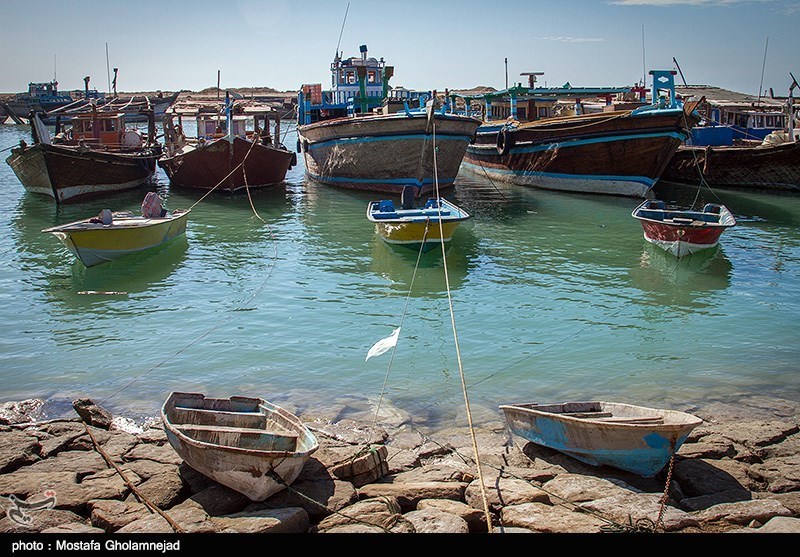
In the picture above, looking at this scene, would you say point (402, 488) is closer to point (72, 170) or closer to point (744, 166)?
point (72, 170)

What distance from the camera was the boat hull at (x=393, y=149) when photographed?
2306 centimetres

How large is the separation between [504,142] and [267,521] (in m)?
25.1

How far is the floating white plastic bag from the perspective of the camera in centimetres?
1012

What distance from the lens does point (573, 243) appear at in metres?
17.6

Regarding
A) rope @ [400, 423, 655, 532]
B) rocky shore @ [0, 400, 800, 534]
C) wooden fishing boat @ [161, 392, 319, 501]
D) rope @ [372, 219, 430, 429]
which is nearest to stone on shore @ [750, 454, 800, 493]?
rocky shore @ [0, 400, 800, 534]

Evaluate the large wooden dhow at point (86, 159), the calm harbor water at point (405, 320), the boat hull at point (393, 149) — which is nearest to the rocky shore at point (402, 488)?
the calm harbor water at point (405, 320)

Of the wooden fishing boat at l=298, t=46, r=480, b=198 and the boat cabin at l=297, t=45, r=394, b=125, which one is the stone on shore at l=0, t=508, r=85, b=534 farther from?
the boat cabin at l=297, t=45, r=394, b=125

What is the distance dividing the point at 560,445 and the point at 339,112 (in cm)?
2639

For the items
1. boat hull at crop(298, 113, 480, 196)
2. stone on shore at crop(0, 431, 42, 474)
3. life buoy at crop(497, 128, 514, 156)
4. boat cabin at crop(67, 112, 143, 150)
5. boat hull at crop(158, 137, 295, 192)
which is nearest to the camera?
stone on shore at crop(0, 431, 42, 474)

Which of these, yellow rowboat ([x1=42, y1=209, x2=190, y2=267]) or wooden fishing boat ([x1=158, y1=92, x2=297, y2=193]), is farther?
wooden fishing boat ([x1=158, y1=92, x2=297, y2=193])

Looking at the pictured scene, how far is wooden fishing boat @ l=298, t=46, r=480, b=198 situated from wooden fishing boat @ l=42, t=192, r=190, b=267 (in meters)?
9.16

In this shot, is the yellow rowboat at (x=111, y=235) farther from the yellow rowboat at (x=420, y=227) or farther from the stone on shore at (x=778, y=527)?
the stone on shore at (x=778, y=527)
